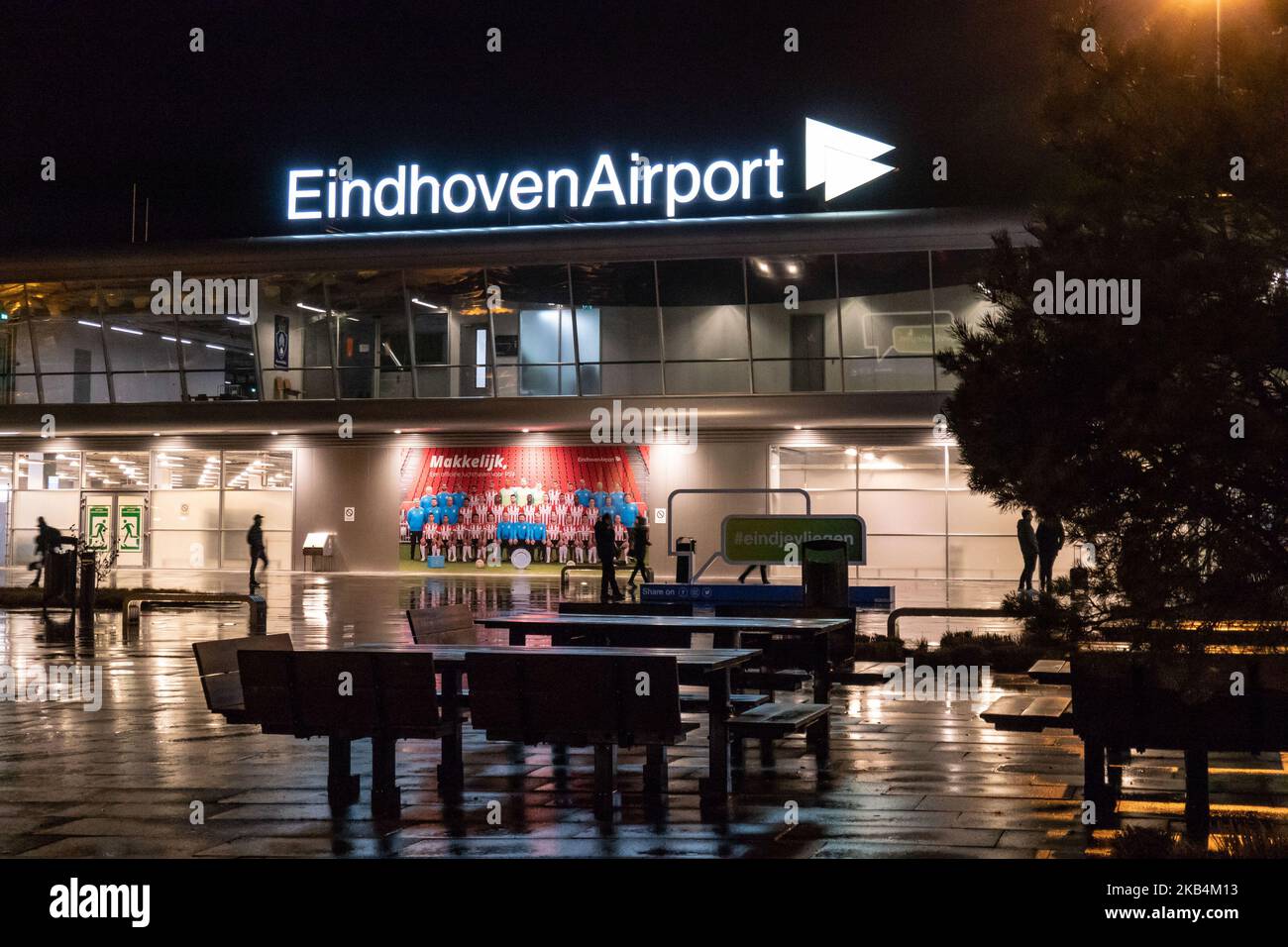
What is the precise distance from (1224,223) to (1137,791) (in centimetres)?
369

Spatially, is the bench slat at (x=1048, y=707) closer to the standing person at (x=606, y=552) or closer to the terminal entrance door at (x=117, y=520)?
the standing person at (x=606, y=552)

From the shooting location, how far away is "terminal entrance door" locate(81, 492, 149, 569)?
→ 129 ft

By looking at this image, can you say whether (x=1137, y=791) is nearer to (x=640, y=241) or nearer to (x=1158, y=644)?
(x=1158, y=644)

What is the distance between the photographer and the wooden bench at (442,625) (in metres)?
10.2

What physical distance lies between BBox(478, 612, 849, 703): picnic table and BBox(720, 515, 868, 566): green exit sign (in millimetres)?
5173

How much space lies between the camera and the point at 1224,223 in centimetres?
584

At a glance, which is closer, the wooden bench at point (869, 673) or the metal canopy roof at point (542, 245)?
the wooden bench at point (869, 673)

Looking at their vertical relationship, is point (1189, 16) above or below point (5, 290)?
below

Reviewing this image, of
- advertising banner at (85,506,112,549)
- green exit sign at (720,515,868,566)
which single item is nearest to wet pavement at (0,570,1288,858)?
green exit sign at (720,515,868,566)

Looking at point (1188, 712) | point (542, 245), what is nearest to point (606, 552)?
point (542, 245)

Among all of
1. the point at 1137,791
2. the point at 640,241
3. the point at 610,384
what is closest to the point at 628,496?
the point at 610,384

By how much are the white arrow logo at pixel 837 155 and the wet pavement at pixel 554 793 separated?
24.5m

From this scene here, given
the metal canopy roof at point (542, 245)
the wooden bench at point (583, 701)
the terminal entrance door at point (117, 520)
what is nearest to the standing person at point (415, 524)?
the metal canopy roof at point (542, 245)

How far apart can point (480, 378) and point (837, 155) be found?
10.6m
